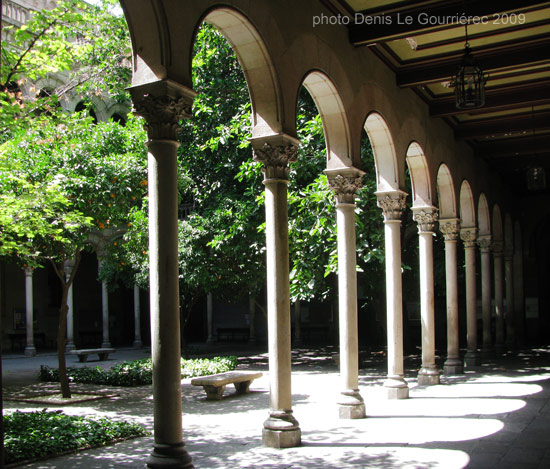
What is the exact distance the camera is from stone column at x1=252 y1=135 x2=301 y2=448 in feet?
24.6

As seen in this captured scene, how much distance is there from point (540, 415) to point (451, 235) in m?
6.56

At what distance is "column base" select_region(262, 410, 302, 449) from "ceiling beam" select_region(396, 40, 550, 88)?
6488 mm

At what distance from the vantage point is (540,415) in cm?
968

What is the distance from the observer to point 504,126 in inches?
609

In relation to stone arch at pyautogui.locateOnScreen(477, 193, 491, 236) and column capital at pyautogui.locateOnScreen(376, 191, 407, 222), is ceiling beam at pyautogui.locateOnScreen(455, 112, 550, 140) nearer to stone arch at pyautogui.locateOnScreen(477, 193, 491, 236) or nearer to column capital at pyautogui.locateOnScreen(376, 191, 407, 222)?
stone arch at pyautogui.locateOnScreen(477, 193, 491, 236)

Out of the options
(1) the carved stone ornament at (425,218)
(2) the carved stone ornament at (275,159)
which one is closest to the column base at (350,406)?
(2) the carved stone ornament at (275,159)

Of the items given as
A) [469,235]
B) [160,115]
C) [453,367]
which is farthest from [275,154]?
[469,235]

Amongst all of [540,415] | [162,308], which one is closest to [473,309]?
[540,415]

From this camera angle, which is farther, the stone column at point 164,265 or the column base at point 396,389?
the column base at point 396,389

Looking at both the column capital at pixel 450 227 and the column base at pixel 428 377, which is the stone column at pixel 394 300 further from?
the column capital at pixel 450 227

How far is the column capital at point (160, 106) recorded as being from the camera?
577 centimetres

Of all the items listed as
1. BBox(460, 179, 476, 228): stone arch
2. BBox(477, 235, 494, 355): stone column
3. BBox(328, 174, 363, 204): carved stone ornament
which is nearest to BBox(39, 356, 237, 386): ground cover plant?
BBox(460, 179, 476, 228): stone arch

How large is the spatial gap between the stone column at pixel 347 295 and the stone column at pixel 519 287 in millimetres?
18211

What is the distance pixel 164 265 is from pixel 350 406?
4847 millimetres
